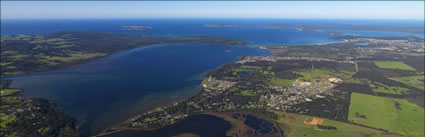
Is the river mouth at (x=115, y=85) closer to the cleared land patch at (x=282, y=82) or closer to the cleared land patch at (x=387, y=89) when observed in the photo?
the cleared land patch at (x=282, y=82)

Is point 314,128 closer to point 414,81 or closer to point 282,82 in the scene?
point 282,82

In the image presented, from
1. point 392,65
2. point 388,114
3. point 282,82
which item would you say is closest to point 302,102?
point 282,82

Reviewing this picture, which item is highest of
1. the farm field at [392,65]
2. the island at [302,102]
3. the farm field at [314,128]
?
the farm field at [392,65]

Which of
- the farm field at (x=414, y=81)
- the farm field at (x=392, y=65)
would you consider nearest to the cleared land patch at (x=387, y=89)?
the farm field at (x=414, y=81)

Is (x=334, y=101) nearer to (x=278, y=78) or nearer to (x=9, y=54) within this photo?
(x=278, y=78)

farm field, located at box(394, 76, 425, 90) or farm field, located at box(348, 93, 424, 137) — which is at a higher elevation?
farm field, located at box(394, 76, 425, 90)

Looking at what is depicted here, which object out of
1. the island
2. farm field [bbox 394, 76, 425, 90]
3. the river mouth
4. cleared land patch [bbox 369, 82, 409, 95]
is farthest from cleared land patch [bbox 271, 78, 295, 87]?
farm field [bbox 394, 76, 425, 90]

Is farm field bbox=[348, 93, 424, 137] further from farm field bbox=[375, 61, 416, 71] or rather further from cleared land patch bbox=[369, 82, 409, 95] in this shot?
farm field bbox=[375, 61, 416, 71]

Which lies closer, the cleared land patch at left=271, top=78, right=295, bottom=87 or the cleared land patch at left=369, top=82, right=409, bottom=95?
the cleared land patch at left=369, top=82, right=409, bottom=95
